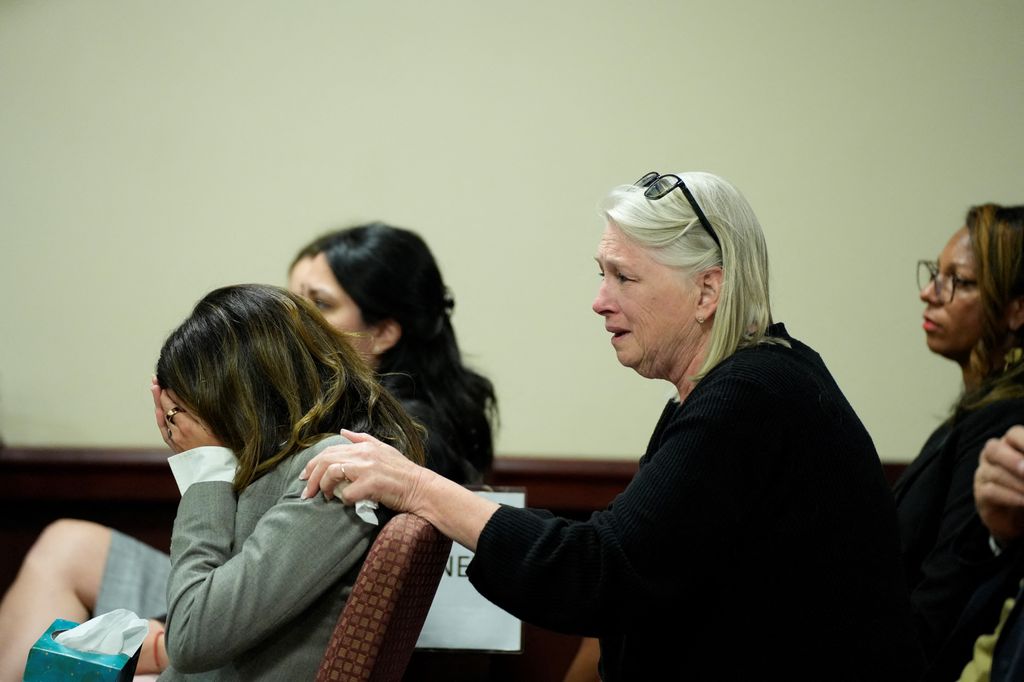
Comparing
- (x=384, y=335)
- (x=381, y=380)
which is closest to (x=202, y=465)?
(x=381, y=380)

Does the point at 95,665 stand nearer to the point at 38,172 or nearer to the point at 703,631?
the point at 703,631

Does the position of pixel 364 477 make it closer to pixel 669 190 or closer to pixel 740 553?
pixel 740 553

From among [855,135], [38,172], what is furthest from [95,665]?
[855,135]

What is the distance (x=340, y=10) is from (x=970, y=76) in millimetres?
1965

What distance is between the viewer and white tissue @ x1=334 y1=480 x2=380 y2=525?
1470mm

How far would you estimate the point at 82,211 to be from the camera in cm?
330

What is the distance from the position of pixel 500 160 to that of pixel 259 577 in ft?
6.71

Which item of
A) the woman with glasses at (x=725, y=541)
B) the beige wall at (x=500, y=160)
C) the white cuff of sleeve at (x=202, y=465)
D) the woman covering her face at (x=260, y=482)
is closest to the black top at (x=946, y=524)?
the woman with glasses at (x=725, y=541)

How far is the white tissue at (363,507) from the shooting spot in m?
1.47

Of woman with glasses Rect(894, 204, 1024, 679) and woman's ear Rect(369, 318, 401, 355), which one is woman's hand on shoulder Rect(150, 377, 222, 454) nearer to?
woman's ear Rect(369, 318, 401, 355)

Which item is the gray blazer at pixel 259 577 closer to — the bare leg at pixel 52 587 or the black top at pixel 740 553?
the black top at pixel 740 553

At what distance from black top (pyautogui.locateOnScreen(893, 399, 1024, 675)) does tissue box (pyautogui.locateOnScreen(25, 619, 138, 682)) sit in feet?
5.01

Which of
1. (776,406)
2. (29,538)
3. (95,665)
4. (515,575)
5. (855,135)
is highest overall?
(855,135)

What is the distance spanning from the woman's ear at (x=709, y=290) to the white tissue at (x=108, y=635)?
3.27ft
